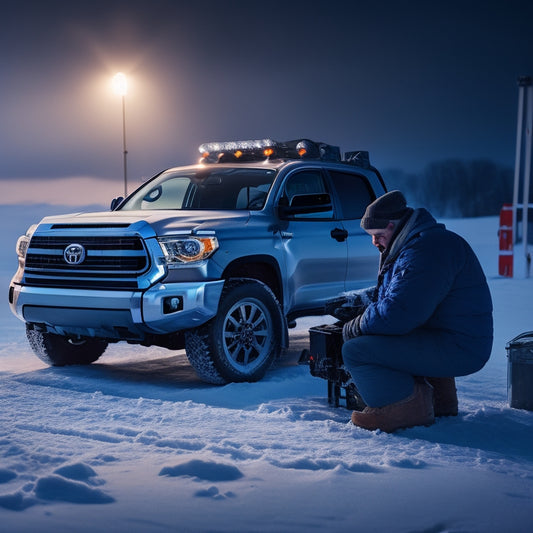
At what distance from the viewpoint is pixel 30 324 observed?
777 centimetres

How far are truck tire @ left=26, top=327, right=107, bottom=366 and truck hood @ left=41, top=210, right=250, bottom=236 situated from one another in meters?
1.19

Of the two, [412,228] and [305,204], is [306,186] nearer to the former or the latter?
[305,204]

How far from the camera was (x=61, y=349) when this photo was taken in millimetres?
8289

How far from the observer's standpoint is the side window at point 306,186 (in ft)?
27.2

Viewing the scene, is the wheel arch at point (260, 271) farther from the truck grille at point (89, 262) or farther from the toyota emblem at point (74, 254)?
the toyota emblem at point (74, 254)

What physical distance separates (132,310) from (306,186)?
8.55 ft

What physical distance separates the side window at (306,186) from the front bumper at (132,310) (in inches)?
64.3

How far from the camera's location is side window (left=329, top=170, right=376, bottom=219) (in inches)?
348

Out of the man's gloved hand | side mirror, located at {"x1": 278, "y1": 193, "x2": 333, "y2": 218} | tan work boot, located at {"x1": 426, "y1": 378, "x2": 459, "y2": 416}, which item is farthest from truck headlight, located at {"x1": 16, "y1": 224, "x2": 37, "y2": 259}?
tan work boot, located at {"x1": 426, "y1": 378, "x2": 459, "y2": 416}

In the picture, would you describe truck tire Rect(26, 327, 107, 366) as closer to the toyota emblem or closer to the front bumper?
the front bumper

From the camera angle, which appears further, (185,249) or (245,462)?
(185,249)

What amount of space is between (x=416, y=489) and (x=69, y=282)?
155 inches

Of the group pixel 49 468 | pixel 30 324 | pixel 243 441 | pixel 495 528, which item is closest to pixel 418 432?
pixel 243 441

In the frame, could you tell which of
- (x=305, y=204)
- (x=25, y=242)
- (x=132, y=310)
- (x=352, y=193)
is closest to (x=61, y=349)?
(x=25, y=242)
